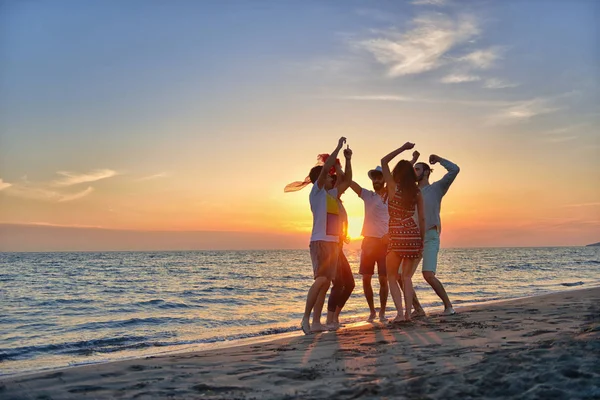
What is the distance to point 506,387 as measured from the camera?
316 cm

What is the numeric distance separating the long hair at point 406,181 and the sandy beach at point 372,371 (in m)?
1.76

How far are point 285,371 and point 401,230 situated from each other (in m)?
3.29

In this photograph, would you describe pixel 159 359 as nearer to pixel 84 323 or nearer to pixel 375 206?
pixel 375 206

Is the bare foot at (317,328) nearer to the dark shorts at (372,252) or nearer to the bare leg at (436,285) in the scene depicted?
the dark shorts at (372,252)

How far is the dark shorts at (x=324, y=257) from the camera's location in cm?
683

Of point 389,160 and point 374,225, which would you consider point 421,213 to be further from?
point 374,225

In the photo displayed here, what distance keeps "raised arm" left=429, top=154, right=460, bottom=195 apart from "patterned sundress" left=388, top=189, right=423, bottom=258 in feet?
2.80

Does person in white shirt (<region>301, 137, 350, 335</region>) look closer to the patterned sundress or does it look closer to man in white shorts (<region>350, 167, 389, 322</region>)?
the patterned sundress

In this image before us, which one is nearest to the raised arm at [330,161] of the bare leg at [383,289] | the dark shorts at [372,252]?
the dark shorts at [372,252]

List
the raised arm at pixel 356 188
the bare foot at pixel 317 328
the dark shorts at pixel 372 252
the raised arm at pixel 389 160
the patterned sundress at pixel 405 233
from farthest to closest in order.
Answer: the dark shorts at pixel 372 252
the raised arm at pixel 356 188
the bare foot at pixel 317 328
the patterned sundress at pixel 405 233
the raised arm at pixel 389 160

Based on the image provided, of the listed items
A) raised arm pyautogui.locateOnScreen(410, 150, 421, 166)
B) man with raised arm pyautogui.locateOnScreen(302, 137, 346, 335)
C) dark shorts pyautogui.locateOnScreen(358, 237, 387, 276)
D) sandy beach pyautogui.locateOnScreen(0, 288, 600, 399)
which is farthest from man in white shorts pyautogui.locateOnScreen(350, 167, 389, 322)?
sandy beach pyautogui.locateOnScreen(0, 288, 600, 399)

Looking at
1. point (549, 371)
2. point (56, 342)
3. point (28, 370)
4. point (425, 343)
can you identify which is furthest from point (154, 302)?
point (549, 371)

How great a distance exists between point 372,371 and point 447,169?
14.1 feet

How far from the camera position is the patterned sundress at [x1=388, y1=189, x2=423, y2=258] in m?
7.00
